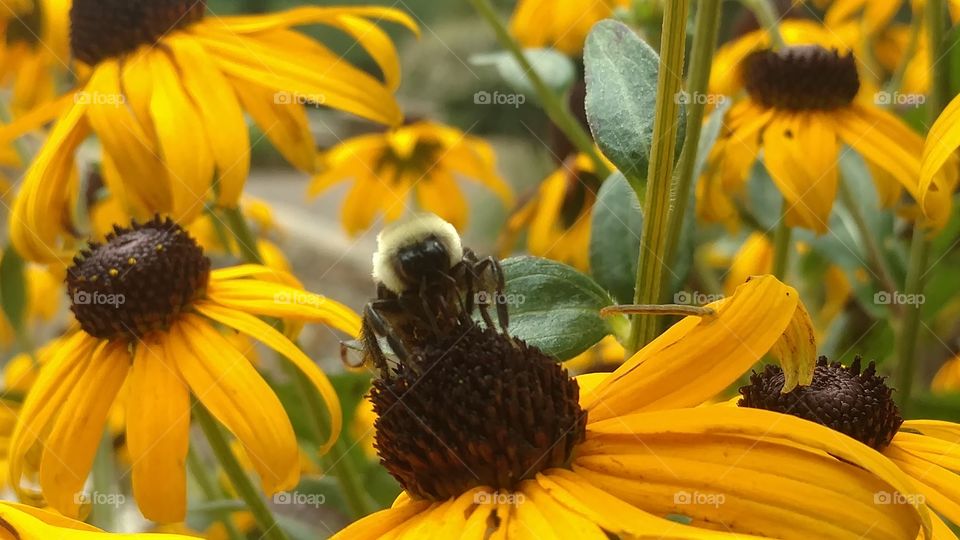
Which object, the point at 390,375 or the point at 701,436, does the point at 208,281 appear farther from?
the point at 701,436

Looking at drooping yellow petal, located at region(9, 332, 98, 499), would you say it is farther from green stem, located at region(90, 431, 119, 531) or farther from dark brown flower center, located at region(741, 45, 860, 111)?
dark brown flower center, located at region(741, 45, 860, 111)

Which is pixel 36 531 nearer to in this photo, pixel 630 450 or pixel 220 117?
pixel 630 450

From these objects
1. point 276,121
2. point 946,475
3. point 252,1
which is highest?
point 252,1

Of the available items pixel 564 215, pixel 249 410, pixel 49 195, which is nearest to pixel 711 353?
pixel 249 410

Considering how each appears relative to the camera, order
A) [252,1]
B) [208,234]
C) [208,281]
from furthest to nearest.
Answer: [252,1] < [208,234] < [208,281]

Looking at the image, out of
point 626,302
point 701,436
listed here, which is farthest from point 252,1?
point 701,436

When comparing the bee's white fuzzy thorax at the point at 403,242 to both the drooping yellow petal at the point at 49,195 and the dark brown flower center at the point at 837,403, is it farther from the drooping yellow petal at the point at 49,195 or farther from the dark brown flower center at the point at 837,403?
the drooping yellow petal at the point at 49,195
